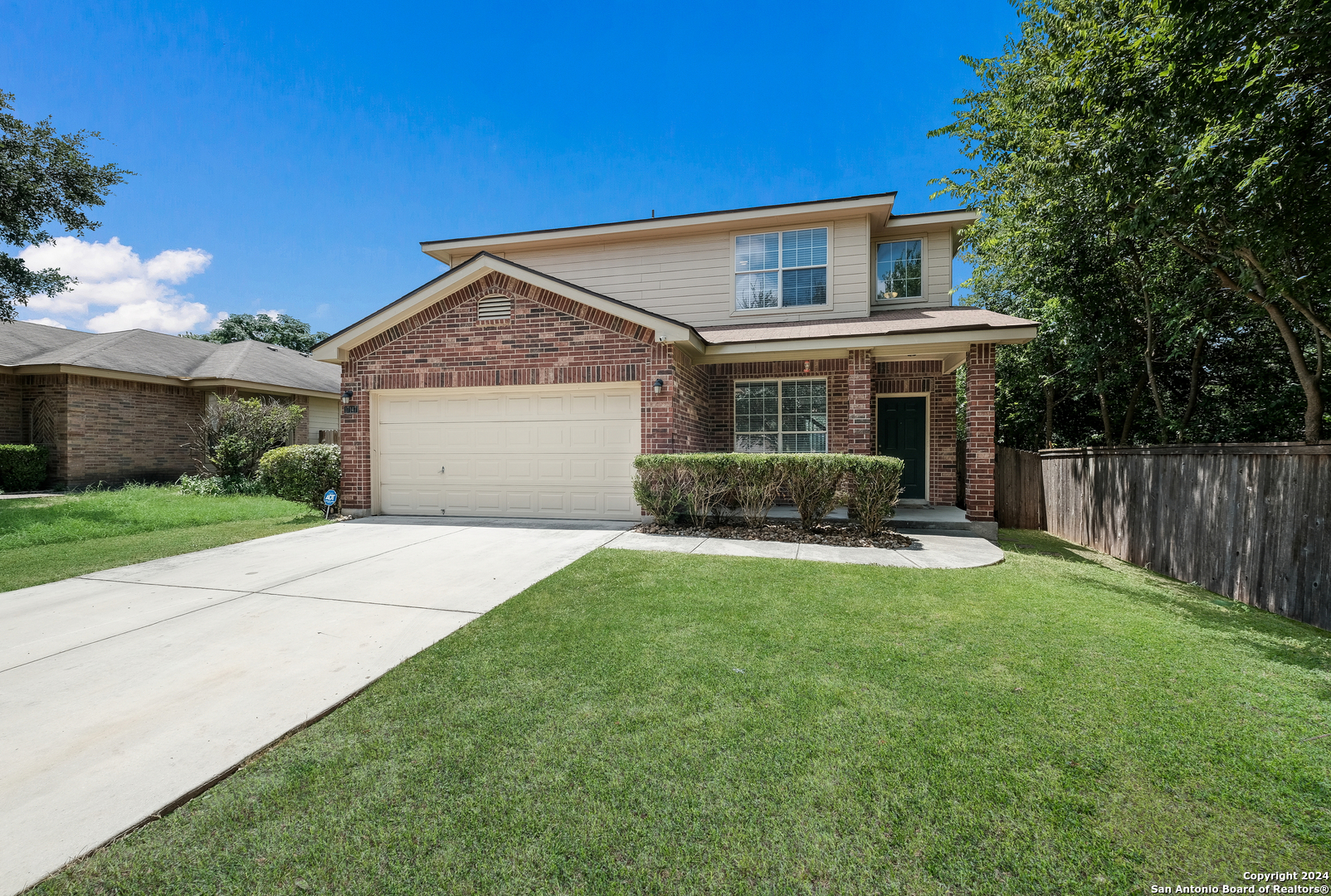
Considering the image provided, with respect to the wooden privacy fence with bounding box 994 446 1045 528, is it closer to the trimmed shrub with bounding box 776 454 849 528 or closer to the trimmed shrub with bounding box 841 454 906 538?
the trimmed shrub with bounding box 841 454 906 538

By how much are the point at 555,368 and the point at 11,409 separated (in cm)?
1716

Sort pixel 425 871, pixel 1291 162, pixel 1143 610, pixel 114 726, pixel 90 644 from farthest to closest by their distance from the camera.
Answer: pixel 1143 610 < pixel 1291 162 < pixel 90 644 < pixel 114 726 < pixel 425 871

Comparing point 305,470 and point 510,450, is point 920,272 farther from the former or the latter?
point 305,470

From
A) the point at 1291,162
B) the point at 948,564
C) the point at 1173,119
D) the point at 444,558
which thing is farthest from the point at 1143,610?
the point at 444,558

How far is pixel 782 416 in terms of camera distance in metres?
11.0

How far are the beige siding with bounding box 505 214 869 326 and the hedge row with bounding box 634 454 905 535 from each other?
14.8ft

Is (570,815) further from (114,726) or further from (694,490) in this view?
(694,490)

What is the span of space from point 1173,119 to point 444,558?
29.3ft

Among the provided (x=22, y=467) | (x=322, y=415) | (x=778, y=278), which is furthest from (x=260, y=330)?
(x=778, y=278)

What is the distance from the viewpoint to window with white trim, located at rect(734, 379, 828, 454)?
10844mm

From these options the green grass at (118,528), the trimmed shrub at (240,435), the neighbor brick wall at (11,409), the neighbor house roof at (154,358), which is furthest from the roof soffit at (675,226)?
the neighbor brick wall at (11,409)

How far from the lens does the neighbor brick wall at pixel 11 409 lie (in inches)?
574

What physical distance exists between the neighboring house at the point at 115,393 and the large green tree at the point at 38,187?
3258 millimetres

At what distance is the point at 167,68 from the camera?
36.4 ft
